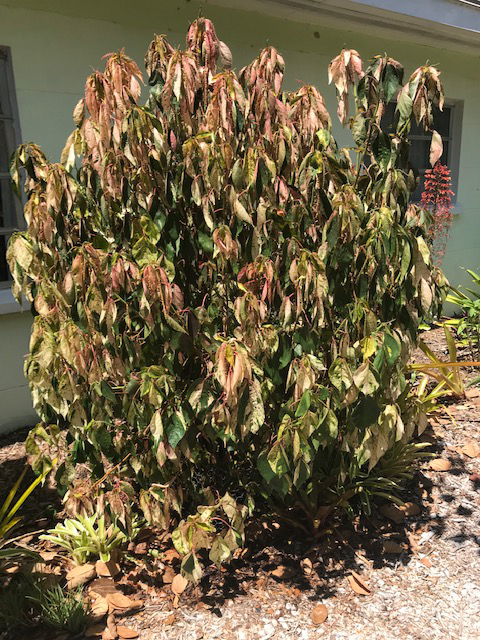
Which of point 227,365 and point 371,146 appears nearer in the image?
point 227,365

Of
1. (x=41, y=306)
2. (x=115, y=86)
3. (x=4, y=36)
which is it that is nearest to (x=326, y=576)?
(x=41, y=306)

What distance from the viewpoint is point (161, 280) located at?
Result: 1.96 m

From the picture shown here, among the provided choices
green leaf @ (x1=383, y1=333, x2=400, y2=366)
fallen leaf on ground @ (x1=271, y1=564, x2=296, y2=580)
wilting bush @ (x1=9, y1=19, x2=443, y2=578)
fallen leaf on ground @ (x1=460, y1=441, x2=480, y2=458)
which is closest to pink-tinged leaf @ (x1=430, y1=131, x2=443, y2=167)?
wilting bush @ (x1=9, y1=19, x2=443, y2=578)

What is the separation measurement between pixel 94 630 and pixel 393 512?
1598 mm

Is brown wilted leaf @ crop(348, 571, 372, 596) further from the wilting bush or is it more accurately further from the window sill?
the window sill

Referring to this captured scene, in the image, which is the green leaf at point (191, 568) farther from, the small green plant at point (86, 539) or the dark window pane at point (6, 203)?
the dark window pane at point (6, 203)

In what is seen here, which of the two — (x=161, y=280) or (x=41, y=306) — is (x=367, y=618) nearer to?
(x=161, y=280)

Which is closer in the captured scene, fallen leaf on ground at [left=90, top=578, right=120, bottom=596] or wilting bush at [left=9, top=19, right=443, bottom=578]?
wilting bush at [left=9, top=19, right=443, bottom=578]

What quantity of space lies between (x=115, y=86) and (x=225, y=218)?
658mm

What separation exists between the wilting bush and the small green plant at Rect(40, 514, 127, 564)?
0.27 metres

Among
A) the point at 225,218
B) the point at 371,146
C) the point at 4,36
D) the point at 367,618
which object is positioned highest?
the point at 4,36

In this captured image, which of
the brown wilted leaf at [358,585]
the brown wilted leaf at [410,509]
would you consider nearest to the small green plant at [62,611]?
the brown wilted leaf at [358,585]

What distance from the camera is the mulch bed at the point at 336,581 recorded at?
231 cm

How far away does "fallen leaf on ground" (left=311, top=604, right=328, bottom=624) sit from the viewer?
2336 millimetres
